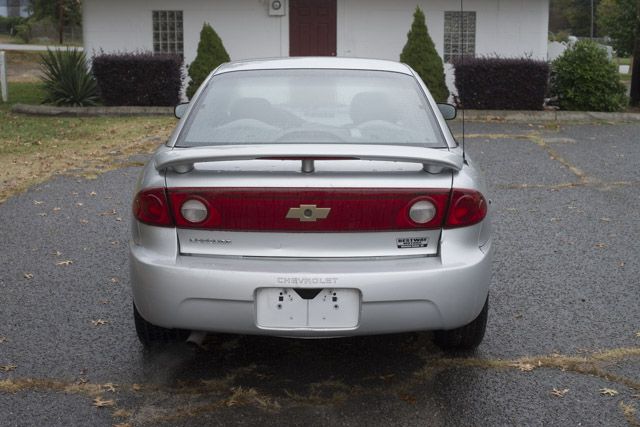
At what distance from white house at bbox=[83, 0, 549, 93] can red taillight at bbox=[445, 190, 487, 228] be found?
1560 centimetres

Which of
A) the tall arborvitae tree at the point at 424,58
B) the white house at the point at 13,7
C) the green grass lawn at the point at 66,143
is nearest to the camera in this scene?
the green grass lawn at the point at 66,143

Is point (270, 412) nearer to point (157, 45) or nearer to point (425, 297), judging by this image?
point (425, 297)

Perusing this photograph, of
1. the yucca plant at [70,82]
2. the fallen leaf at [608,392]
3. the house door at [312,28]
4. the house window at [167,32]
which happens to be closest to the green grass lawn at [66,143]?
the yucca plant at [70,82]

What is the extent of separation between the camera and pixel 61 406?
12.7 feet

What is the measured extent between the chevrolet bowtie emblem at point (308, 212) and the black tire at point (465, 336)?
105 cm

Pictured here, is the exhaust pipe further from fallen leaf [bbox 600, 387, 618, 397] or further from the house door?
the house door

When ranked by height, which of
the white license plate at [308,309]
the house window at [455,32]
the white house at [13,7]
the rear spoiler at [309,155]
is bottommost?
the white license plate at [308,309]

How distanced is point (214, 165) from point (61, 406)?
4.18 ft

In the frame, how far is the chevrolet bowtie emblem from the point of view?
12.2 ft

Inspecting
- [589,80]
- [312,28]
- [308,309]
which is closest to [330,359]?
[308,309]

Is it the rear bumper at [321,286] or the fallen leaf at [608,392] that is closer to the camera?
the rear bumper at [321,286]

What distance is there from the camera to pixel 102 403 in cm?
388

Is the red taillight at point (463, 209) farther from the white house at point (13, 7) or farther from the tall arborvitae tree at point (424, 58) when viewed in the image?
the white house at point (13, 7)

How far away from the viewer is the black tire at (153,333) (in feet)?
14.3
